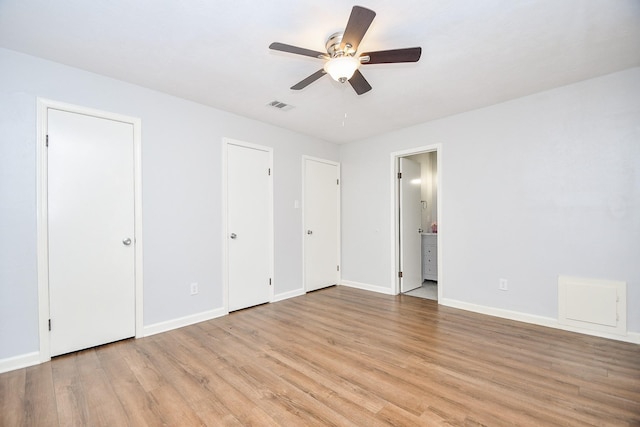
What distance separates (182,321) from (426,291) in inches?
142

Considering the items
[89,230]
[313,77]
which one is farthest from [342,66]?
[89,230]

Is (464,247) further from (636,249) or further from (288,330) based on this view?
(288,330)

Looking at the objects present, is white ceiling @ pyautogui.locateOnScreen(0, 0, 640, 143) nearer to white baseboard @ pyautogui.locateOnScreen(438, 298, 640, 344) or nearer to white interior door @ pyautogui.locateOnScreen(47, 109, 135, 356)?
white interior door @ pyautogui.locateOnScreen(47, 109, 135, 356)

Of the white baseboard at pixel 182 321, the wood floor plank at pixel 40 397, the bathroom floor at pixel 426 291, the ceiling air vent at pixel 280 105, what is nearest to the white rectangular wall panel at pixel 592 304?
the bathroom floor at pixel 426 291

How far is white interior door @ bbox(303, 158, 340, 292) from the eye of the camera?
15.2 ft

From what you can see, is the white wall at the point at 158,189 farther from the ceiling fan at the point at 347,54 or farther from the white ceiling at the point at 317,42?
the ceiling fan at the point at 347,54

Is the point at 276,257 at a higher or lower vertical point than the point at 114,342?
higher

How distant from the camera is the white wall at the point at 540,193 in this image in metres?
2.74

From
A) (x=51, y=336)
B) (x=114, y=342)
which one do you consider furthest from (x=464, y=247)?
(x=51, y=336)

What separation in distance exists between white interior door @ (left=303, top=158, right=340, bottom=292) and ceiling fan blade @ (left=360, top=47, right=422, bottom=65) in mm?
2711

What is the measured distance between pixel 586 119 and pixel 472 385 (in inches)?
114

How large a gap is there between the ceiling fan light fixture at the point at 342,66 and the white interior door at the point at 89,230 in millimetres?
2218

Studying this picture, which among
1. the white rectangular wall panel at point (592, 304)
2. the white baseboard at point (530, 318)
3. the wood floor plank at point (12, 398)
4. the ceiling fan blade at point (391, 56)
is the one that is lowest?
the wood floor plank at point (12, 398)

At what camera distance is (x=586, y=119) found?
9.57 feet
